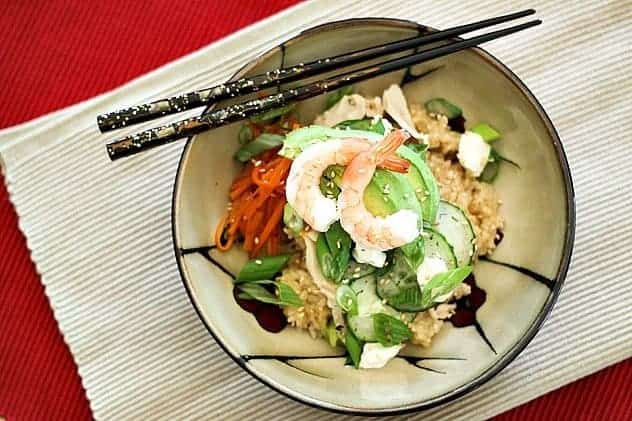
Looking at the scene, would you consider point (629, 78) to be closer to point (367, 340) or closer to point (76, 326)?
point (367, 340)

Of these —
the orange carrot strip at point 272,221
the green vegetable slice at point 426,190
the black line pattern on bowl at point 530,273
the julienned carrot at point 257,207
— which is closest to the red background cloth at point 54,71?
the julienned carrot at point 257,207

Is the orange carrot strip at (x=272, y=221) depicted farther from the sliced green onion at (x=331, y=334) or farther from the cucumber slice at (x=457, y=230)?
the cucumber slice at (x=457, y=230)

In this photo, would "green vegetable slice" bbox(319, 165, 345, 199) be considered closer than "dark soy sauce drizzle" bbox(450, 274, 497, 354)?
Yes

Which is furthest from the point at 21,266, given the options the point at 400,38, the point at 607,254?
the point at 607,254

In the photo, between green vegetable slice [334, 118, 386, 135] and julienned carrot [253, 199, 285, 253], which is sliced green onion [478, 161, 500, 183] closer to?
green vegetable slice [334, 118, 386, 135]

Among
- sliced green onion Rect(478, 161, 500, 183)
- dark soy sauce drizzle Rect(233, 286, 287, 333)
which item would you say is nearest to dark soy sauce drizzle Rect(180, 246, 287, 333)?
dark soy sauce drizzle Rect(233, 286, 287, 333)

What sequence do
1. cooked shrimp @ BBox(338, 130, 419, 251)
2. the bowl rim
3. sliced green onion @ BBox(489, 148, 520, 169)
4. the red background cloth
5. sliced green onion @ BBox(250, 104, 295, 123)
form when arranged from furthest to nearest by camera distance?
1. the red background cloth
2. sliced green onion @ BBox(489, 148, 520, 169)
3. sliced green onion @ BBox(250, 104, 295, 123)
4. the bowl rim
5. cooked shrimp @ BBox(338, 130, 419, 251)

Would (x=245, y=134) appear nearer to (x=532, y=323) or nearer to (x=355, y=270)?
(x=355, y=270)

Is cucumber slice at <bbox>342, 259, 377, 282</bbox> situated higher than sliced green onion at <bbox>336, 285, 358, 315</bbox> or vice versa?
cucumber slice at <bbox>342, 259, 377, 282</bbox>
